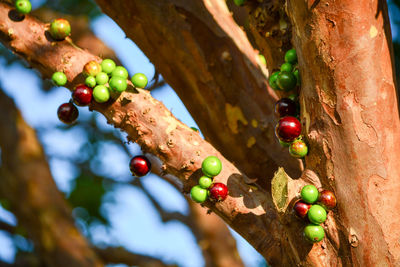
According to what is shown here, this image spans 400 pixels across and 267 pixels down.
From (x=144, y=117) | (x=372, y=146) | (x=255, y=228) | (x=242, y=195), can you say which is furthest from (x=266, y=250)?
(x=144, y=117)

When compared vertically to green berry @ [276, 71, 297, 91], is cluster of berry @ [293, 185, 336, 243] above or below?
below

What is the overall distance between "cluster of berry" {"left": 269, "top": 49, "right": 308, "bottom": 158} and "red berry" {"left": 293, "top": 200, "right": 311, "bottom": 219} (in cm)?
18

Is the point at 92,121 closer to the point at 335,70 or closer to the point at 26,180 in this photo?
the point at 26,180

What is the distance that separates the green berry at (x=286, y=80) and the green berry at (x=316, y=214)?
46 centimetres

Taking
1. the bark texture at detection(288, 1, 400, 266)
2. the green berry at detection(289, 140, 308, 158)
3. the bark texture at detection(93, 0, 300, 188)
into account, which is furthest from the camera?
the bark texture at detection(93, 0, 300, 188)

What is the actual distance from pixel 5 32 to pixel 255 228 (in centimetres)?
115

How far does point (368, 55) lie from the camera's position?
4.06 ft

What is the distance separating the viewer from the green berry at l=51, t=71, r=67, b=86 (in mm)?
1510

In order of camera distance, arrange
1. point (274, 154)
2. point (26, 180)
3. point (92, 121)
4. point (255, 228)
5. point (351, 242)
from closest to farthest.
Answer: point (351, 242), point (255, 228), point (274, 154), point (26, 180), point (92, 121)

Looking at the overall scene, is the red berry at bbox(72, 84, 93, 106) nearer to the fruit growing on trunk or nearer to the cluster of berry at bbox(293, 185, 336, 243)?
the fruit growing on trunk

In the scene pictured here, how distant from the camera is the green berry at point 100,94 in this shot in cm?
147

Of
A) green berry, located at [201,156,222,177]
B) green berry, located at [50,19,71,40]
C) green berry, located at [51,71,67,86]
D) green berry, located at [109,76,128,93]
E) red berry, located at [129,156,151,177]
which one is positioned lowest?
green berry, located at [201,156,222,177]

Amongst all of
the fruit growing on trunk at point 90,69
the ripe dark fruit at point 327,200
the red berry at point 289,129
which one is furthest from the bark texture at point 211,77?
the ripe dark fruit at point 327,200

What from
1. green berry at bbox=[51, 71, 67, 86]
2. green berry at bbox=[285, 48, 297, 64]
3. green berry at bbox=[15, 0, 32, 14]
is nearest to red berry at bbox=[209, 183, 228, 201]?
green berry at bbox=[285, 48, 297, 64]
